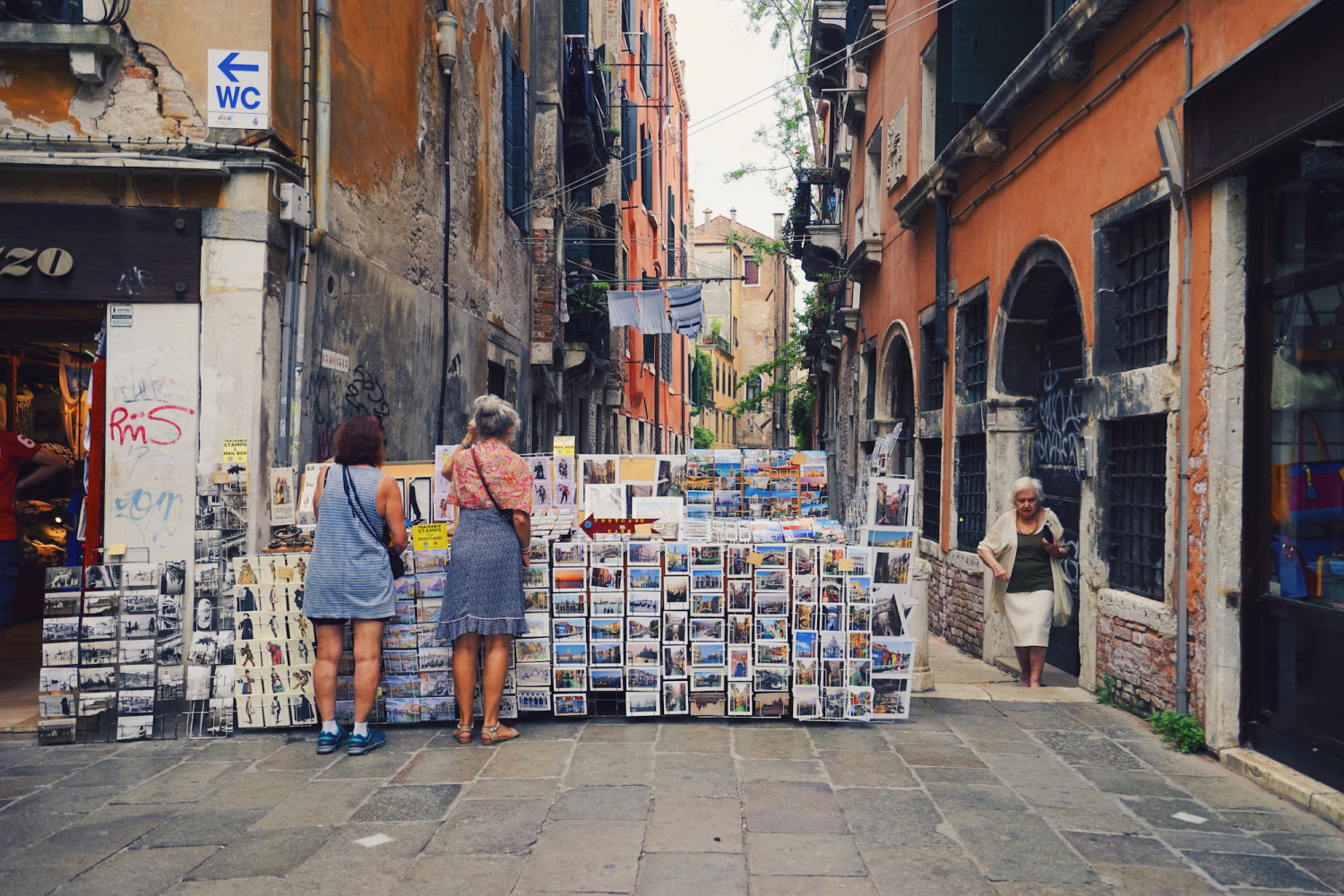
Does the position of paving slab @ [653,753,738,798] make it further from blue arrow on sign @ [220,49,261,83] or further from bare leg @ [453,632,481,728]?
blue arrow on sign @ [220,49,261,83]

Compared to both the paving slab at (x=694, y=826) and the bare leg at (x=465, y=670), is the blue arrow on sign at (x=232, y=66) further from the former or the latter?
the paving slab at (x=694, y=826)

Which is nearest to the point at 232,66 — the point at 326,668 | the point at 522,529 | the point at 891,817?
the point at 522,529

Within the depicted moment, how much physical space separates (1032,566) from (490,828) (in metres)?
4.35

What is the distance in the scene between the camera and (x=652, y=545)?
5.57 m

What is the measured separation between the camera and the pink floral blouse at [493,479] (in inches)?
202

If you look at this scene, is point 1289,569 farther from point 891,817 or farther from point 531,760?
point 531,760

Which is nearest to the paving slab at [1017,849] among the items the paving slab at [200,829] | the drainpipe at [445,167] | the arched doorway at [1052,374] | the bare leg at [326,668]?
the paving slab at [200,829]

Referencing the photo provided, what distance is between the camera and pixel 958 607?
964 centimetres

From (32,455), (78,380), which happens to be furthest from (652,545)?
(78,380)

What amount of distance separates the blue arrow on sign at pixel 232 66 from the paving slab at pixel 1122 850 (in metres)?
5.85

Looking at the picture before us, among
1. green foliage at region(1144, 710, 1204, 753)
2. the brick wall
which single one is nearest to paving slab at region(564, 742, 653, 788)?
green foliage at region(1144, 710, 1204, 753)

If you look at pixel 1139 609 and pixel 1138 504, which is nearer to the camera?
pixel 1139 609

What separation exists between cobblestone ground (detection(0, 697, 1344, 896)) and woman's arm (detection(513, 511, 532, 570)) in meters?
1.02

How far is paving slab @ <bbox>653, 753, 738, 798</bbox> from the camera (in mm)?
4359
